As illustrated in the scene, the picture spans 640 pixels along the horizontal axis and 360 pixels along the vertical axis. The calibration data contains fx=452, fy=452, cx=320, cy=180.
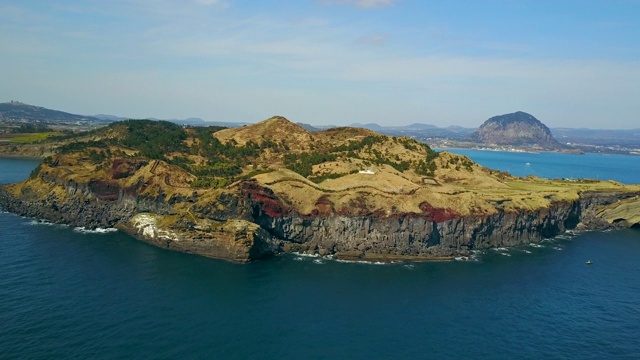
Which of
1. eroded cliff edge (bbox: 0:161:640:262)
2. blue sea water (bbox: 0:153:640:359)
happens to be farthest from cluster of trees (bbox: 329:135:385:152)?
blue sea water (bbox: 0:153:640:359)

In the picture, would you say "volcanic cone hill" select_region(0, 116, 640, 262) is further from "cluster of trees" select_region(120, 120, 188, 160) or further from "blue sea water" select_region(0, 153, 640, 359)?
"blue sea water" select_region(0, 153, 640, 359)

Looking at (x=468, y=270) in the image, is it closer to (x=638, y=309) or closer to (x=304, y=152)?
(x=638, y=309)

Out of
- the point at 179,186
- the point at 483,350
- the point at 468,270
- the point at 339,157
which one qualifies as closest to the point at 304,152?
the point at 339,157

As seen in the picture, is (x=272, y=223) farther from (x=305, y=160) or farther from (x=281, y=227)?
(x=305, y=160)

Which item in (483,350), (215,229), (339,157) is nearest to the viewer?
(483,350)

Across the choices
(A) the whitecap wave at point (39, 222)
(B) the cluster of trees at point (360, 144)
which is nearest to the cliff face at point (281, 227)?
(A) the whitecap wave at point (39, 222)

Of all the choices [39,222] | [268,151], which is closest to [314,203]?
[268,151]

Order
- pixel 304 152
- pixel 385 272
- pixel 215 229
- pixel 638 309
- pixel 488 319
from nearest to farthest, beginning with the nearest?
1. pixel 488 319
2. pixel 638 309
3. pixel 385 272
4. pixel 215 229
5. pixel 304 152
